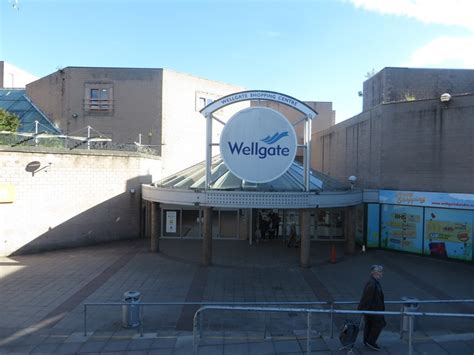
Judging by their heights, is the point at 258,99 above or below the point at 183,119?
below

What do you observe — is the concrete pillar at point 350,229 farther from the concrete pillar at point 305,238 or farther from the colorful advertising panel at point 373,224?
the concrete pillar at point 305,238

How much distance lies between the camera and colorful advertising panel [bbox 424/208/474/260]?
16.7m

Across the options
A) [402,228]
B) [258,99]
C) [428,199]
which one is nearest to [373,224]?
[402,228]

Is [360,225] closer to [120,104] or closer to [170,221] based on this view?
[170,221]

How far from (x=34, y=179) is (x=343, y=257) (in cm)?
1399

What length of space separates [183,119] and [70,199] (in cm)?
1022

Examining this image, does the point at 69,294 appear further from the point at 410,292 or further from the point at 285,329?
the point at 410,292

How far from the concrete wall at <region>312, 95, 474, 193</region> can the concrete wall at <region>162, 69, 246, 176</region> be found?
11319mm

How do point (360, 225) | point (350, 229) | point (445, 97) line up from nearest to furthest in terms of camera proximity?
point (445, 97) → point (350, 229) → point (360, 225)

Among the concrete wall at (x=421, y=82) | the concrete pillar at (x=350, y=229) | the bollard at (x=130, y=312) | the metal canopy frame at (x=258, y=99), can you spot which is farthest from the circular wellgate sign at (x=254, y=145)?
the concrete wall at (x=421, y=82)

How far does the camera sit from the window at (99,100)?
2519cm

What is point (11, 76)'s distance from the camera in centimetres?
4056

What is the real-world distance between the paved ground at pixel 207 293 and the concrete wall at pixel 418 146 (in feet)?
11.5

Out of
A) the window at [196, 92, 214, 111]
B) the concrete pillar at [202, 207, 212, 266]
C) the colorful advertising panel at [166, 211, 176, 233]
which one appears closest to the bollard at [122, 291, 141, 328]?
the concrete pillar at [202, 207, 212, 266]
